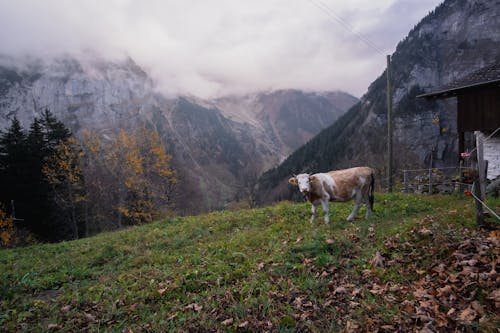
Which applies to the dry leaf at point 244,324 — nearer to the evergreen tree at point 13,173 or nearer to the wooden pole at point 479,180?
the wooden pole at point 479,180

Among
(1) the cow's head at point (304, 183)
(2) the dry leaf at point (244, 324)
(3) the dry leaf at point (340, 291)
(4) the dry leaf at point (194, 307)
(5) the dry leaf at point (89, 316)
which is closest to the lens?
(2) the dry leaf at point (244, 324)

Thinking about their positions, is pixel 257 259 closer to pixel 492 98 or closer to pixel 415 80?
pixel 492 98

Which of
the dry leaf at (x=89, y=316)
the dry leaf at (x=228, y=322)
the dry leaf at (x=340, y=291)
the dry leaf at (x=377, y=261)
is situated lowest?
the dry leaf at (x=89, y=316)

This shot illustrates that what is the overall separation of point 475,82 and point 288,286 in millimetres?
17879

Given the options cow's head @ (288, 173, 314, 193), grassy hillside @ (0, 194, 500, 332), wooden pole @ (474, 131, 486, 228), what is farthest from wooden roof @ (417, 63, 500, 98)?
cow's head @ (288, 173, 314, 193)

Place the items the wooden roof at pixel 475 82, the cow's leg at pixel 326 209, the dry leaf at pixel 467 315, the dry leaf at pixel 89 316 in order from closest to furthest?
the dry leaf at pixel 467 315 → the dry leaf at pixel 89 316 → the cow's leg at pixel 326 209 → the wooden roof at pixel 475 82

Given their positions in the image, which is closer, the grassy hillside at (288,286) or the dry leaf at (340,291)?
the grassy hillside at (288,286)

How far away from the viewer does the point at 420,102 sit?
136 meters

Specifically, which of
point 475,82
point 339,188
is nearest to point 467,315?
point 339,188

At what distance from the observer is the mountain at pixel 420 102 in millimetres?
128750

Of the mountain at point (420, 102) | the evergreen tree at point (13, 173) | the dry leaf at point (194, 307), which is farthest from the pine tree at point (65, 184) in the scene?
the mountain at point (420, 102)

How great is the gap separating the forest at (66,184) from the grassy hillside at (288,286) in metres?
26.7

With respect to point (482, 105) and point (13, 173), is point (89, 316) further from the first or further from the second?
point (13, 173)

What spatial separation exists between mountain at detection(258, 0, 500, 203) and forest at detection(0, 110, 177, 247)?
7477cm
